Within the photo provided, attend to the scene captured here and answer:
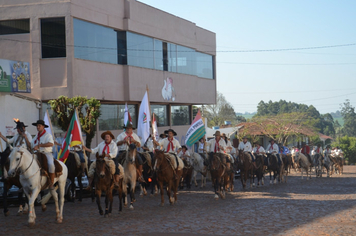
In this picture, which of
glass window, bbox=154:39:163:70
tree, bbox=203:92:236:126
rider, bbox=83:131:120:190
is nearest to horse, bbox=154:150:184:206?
rider, bbox=83:131:120:190

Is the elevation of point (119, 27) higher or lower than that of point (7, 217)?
higher

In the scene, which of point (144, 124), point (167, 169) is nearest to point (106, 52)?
point (144, 124)

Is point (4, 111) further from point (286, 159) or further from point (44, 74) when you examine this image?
point (286, 159)

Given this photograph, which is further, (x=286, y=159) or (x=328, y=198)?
(x=286, y=159)

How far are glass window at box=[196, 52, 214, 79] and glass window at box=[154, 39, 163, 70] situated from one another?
759 cm

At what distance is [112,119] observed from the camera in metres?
31.9

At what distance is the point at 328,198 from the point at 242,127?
4793 centimetres

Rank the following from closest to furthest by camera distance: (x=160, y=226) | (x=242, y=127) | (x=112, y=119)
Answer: (x=160, y=226), (x=112, y=119), (x=242, y=127)

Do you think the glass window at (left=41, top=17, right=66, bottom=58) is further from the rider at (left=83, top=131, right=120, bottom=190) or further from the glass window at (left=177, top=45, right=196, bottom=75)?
the rider at (left=83, top=131, right=120, bottom=190)

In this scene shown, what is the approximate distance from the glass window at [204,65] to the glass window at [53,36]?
1804 centimetres

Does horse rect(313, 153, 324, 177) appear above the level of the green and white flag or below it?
below

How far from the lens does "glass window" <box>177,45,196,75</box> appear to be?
3934 cm

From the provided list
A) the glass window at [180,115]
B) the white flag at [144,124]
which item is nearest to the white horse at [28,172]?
the white flag at [144,124]

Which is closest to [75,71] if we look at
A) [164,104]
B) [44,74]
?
[44,74]
